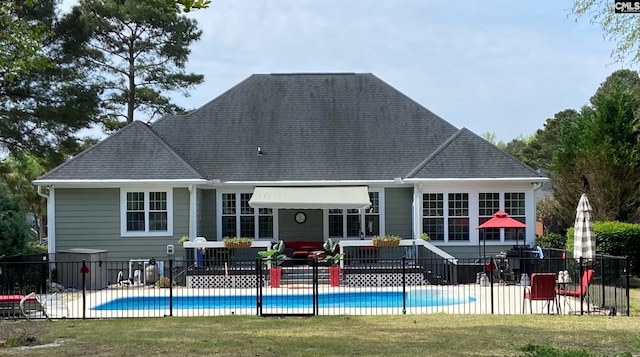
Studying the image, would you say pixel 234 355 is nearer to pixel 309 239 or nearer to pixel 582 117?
pixel 309 239

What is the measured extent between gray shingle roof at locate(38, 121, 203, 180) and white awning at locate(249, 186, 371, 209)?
2352mm

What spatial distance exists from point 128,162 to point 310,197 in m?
6.36

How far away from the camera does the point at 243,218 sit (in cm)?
2734

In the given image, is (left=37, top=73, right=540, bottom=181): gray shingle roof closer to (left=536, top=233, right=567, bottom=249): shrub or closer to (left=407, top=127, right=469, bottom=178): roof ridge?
(left=407, top=127, right=469, bottom=178): roof ridge

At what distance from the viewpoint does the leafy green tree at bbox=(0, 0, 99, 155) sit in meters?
32.1

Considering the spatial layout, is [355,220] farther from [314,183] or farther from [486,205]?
[486,205]

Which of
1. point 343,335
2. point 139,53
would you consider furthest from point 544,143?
point 343,335

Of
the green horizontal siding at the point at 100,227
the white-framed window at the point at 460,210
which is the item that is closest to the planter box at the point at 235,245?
the green horizontal siding at the point at 100,227

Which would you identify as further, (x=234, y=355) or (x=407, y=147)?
(x=407, y=147)

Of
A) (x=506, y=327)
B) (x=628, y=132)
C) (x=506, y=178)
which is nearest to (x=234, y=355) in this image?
(x=506, y=327)

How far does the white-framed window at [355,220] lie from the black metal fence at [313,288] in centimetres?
244

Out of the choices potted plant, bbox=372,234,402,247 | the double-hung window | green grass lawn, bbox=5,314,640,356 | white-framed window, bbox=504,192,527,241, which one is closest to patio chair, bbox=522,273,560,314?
green grass lawn, bbox=5,314,640,356

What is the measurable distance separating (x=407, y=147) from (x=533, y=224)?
5.42 m

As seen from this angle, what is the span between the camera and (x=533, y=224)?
26250mm
